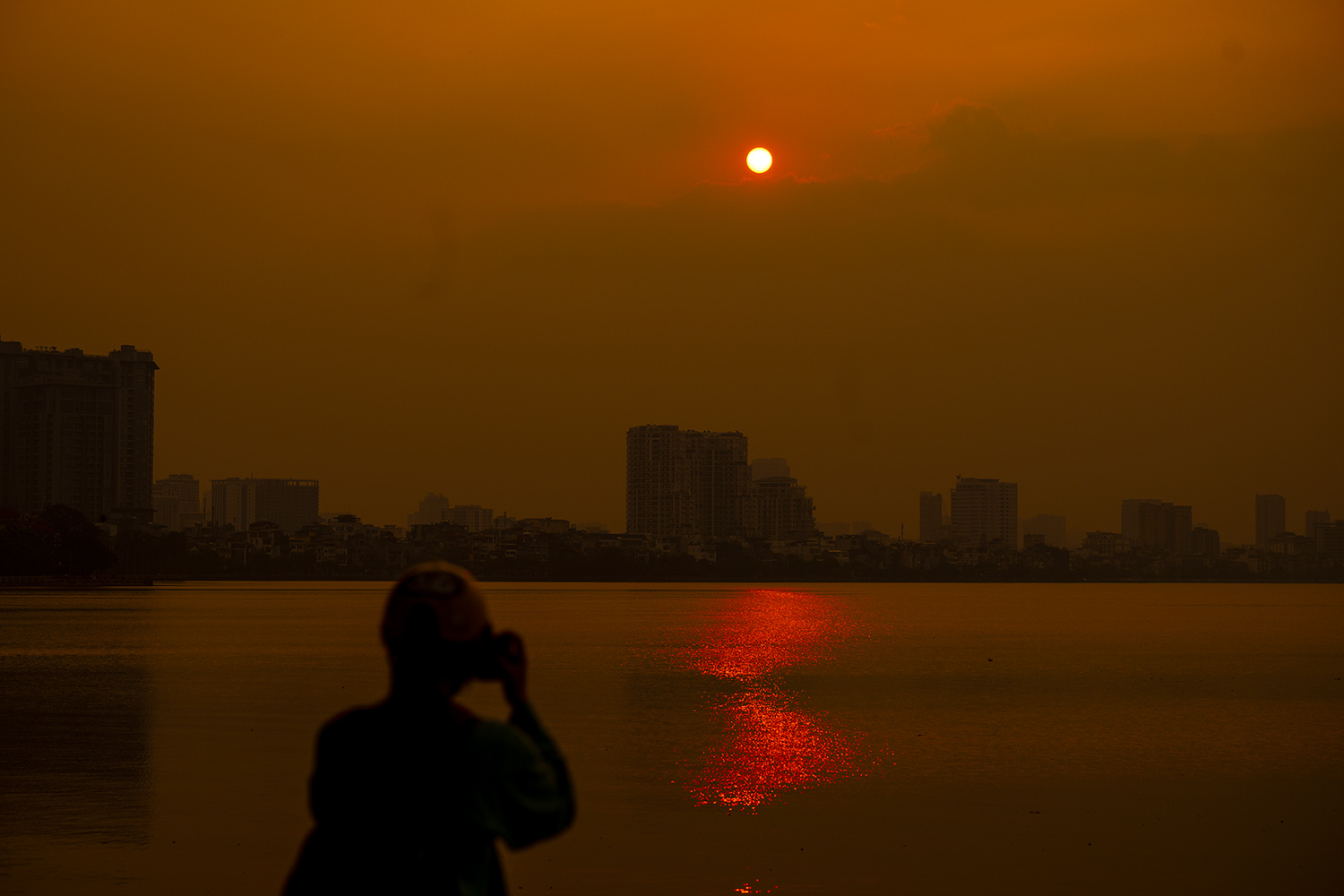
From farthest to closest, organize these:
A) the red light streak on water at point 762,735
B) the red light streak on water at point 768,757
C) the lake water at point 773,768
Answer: the red light streak on water at point 762,735 < the red light streak on water at point 768,757 < the lake water at point 773,768

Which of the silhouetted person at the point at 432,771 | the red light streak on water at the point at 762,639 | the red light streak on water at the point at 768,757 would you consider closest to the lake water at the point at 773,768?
the red light streak on water at the point at 768,757

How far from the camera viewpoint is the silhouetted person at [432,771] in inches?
148

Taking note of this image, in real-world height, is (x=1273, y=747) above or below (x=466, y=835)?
below

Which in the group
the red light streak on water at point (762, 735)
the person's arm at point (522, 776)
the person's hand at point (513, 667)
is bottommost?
the red light streak on water at point (762, 735)

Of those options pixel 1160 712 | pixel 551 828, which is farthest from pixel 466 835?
pixel 1160 712

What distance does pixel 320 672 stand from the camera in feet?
172

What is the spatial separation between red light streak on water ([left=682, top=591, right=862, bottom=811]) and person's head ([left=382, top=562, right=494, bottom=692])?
690 inches

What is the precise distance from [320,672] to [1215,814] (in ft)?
122

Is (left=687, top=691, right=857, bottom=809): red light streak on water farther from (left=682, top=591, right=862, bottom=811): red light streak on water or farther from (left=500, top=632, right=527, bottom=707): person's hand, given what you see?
(left=500, top=632, right=527, bottom=707): person's hand

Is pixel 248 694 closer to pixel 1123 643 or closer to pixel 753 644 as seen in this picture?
pixel 753 644

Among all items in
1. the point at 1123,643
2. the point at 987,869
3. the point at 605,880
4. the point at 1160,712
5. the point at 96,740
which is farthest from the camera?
the point at 1123,643

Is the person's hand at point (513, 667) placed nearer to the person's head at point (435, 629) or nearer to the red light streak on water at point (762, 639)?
the person's head at point (435, 629)

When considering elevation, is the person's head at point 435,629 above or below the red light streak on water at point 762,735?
above

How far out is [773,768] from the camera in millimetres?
26172
